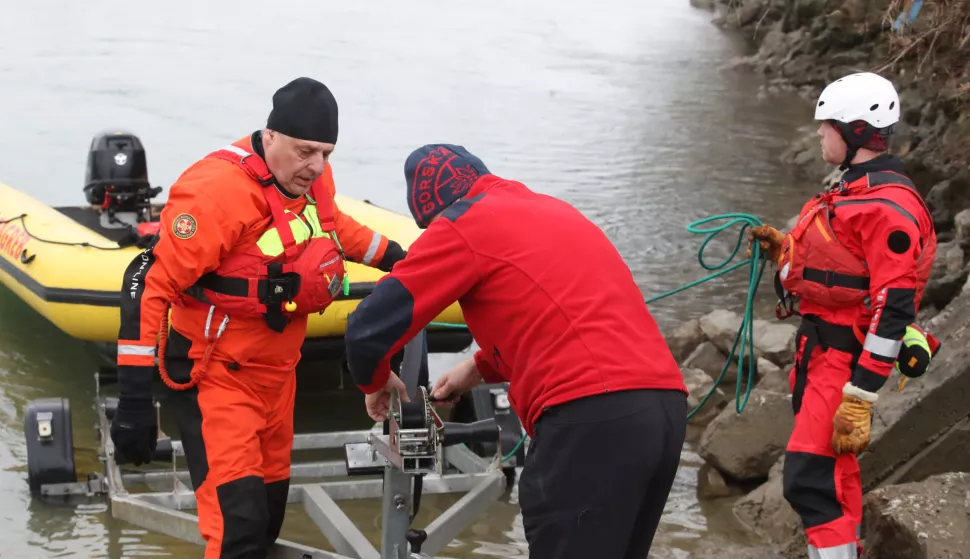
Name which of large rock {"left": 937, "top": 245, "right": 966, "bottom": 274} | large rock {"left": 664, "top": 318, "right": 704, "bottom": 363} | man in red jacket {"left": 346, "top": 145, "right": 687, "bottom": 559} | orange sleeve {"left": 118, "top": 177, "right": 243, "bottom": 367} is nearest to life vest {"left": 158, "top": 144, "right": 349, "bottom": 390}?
orange sleeve {"left": 118, "top": 177, "right": 243, "bottom": 367}

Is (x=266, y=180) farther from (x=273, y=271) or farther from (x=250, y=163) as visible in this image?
(x=273, y=271)

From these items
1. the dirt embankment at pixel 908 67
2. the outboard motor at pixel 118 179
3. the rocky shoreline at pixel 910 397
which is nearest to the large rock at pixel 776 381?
the rocky shoreline at pixel 910 397

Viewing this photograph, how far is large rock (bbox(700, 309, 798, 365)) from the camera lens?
7.20 meters

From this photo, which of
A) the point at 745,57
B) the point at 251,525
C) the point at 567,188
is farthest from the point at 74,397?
the point at 745,57

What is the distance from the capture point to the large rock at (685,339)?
7.64m

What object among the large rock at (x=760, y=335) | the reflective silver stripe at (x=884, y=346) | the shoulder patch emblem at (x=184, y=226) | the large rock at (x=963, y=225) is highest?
the shoulder patch emblem at (x=184, y=226)

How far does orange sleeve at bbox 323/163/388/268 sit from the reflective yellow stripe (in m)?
0.23

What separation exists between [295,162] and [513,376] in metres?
1.22

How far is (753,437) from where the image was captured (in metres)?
5.79

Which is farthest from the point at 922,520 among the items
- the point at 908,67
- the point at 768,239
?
the point at 908,67

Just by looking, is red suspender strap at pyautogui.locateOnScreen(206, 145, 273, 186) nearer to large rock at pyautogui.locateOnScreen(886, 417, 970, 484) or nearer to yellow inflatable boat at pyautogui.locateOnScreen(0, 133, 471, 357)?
yellow inflatable boat at pyautogui.locateOnScreen(0, 133, 471, 357)

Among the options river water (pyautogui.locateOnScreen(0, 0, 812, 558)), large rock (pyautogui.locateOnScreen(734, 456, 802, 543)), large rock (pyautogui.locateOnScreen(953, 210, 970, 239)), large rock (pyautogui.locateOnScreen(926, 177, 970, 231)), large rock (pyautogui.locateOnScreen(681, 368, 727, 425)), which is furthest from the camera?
large rock (pyautogui.locateOnScreen(926, 177, 970, 231))

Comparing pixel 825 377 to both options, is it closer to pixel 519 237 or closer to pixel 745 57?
pixel 519 237

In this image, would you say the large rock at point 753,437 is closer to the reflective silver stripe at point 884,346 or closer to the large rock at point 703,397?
the large rock at point 703,397
